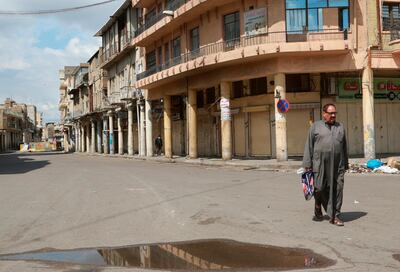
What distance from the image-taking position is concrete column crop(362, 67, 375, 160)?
22125 mm

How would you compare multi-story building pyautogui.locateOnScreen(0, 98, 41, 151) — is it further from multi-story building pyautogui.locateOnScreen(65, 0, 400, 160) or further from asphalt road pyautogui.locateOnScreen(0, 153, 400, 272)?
asphalt road pyautogui.locateOnScreen(0, 153, 400, 272)

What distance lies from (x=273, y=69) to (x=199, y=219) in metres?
15.8

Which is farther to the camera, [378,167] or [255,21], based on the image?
[255,21]

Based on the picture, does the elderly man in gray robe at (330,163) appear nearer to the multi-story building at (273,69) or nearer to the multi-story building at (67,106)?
the multi-story building at (273,69)

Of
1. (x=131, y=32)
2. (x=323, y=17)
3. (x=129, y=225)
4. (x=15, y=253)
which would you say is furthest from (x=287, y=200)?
(x=131, y=32)

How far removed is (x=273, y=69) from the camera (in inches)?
912

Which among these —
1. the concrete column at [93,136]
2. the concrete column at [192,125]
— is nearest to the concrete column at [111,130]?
the concrete column at [93,136]

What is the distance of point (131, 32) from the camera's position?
41531 millimetres

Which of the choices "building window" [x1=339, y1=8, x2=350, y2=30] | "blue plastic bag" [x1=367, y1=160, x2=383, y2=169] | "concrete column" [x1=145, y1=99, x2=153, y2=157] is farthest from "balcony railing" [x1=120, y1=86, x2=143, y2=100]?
"blue plastic bag" [x1=367, y1=160, x2=383, y2=169]

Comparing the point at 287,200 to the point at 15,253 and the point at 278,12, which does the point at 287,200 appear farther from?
the point at 278,12

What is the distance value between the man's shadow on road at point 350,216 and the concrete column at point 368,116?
14229 mm

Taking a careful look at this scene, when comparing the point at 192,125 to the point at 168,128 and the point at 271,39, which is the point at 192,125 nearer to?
the point at 168,128

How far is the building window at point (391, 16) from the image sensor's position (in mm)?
22730

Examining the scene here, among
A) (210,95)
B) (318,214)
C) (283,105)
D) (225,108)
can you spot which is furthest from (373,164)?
(210,95)
